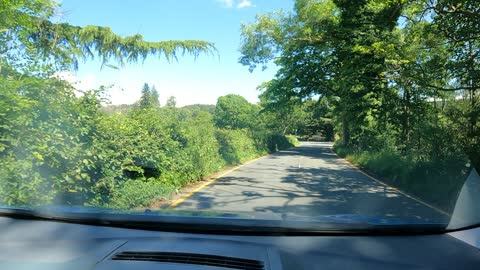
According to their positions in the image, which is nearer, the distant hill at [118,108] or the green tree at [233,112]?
the distant hill at [118,108]

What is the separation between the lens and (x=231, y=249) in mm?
2779

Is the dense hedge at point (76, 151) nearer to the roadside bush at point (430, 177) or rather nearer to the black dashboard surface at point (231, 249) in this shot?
the black dashboard surface at point (231, 249)

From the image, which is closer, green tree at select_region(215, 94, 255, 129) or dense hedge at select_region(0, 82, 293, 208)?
dense hedge at select_region(0, 82, 293, 208)

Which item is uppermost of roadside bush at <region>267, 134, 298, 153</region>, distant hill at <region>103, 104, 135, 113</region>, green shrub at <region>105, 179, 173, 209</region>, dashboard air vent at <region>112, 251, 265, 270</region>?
distant hill at <region>103, 104, 135, 113</region>

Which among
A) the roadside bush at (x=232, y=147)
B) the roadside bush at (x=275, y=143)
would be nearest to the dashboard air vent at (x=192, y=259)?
the roadside bush at (x=232, y=147)

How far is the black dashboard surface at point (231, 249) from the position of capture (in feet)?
8.48

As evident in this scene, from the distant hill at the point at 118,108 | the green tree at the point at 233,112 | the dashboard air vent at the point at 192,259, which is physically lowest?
the dashboard air vent at the point at 192,259

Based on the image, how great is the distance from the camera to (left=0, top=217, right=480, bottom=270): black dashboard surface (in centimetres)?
259

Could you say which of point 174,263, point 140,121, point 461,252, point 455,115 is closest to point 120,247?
point 174,263

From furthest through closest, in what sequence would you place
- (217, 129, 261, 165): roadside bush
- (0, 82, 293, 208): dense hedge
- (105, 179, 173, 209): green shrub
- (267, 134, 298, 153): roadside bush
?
(267, 134, 298, 153): roadside bush
(217, 129, 261, 165): roadside bush
(105, 179, 173, 209): green shrub
(0, 82, 293, 208): dense hedge

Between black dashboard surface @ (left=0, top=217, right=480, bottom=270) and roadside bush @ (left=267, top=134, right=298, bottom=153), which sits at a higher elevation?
black dashboard surface @ (left=0, top=217, right=480, bottom=270)

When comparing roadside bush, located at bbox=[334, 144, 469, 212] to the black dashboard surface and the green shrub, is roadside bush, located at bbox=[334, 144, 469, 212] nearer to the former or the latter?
the green shrub

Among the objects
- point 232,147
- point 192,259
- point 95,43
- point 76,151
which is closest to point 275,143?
point 232,147

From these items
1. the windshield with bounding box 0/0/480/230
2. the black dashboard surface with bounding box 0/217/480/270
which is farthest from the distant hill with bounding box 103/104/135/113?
the black dashboard surface with bounding box 0/217/480/270
